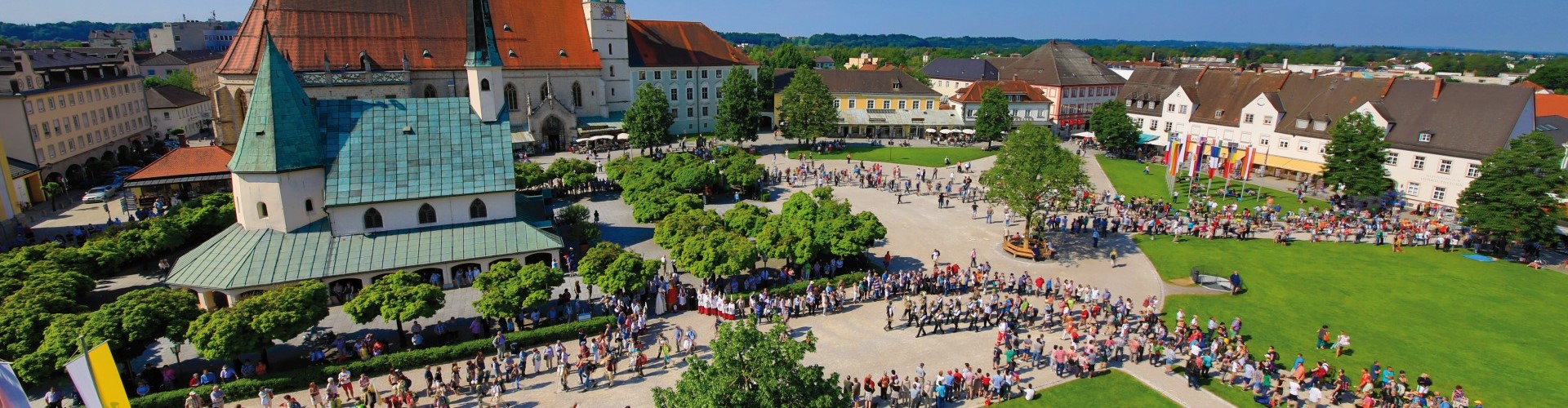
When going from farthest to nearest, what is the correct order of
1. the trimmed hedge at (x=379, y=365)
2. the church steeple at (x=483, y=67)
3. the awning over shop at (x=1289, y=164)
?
1. the awning over shop at (x=1289, y=164)
2. the church steeple at (x=483, y=67)
3. the trimmed hedge at (x=379, y=365)

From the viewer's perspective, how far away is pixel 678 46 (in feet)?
277

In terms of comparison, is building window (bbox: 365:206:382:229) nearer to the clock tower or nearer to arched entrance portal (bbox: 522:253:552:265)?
arched entrance portal (bbox: 522:253:552:265)

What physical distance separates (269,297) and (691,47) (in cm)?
6298

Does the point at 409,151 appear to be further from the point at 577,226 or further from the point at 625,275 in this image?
the point at 625,275

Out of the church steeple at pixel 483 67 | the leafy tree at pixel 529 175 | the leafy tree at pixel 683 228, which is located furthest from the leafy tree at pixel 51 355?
the leafy tree at pixel 529 175

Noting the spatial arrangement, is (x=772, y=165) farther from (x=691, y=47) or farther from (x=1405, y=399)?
(x=1405, y=399)

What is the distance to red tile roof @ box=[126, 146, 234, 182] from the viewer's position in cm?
4917

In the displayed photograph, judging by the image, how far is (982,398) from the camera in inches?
1000

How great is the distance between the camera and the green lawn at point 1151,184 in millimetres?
54250

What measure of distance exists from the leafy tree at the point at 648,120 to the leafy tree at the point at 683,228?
93.9 feet

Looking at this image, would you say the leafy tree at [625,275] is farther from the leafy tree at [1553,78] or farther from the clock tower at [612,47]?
the leafy tree at [1553,78]

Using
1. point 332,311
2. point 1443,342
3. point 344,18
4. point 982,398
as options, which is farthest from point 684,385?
point 344,18

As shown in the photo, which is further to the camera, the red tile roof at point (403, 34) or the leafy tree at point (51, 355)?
the red tile roof at point (403, 34)

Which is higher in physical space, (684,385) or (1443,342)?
(684,385)
